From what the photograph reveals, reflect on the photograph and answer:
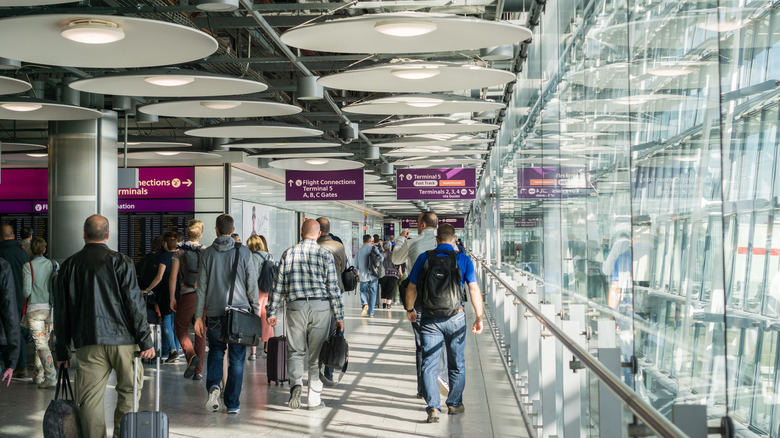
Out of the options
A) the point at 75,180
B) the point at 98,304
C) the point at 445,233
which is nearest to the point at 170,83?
the point at 445,233

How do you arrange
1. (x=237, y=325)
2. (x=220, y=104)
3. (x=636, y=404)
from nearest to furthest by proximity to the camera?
(x=636, y=404) < (x=237, y=325) < (x=220, y=104)

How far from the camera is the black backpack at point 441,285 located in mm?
7332

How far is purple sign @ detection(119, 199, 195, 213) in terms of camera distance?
20.5 meters

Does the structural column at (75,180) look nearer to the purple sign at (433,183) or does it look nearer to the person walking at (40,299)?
the person walking at (40,299)

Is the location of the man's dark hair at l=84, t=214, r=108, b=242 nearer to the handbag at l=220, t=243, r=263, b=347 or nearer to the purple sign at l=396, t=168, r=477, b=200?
the handbag at l=220, t=243, r=263, b=347

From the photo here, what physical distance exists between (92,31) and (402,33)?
2351 millimetres

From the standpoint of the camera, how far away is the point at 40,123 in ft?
68.4

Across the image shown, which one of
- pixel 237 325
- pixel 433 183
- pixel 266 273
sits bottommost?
pixel 237 325

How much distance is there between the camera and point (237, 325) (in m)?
7.69

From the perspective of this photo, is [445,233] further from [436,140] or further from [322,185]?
[322,185]

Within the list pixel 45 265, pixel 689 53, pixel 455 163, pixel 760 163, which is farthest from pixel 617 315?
pixel 455 163

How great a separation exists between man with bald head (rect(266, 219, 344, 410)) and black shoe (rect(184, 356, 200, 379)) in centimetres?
212

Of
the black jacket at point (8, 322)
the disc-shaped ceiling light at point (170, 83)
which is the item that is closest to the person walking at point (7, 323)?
the black jacket at point (8, 322)

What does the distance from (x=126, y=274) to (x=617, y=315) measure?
3.27 meters
